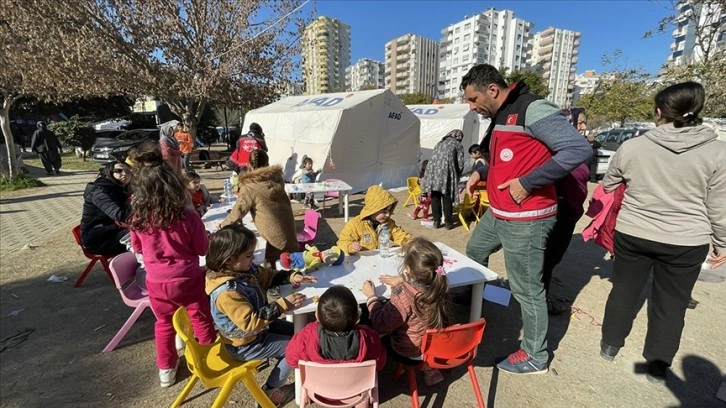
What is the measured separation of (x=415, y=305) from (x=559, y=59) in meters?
95.7

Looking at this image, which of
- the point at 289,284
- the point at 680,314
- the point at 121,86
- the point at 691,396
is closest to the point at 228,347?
the point at 289,284

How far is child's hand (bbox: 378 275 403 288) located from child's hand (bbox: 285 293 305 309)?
21.9 inches

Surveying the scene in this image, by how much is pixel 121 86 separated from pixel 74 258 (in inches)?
345

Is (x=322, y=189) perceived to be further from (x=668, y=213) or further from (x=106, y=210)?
(x=668, y=213)

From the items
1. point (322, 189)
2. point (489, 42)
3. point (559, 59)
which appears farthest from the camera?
point (559, 59)

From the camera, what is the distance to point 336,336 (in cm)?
182

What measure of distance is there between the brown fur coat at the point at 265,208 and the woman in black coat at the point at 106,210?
36.9 inches

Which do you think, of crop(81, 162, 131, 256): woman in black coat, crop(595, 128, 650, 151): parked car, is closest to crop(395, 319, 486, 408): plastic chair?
crop(81, 162, 131, 256): woman in black coat

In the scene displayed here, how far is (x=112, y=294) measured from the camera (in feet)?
12.8

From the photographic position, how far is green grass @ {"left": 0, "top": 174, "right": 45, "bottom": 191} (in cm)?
982

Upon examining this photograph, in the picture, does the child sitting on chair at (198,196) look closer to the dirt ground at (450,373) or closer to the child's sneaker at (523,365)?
the dirt ground at (450,373)

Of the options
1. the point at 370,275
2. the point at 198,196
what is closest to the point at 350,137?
the point at 198,196

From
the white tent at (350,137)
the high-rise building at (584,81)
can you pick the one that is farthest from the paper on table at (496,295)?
the high-rise building at (584,81)

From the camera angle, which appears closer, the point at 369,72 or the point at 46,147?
the point at 46,147
